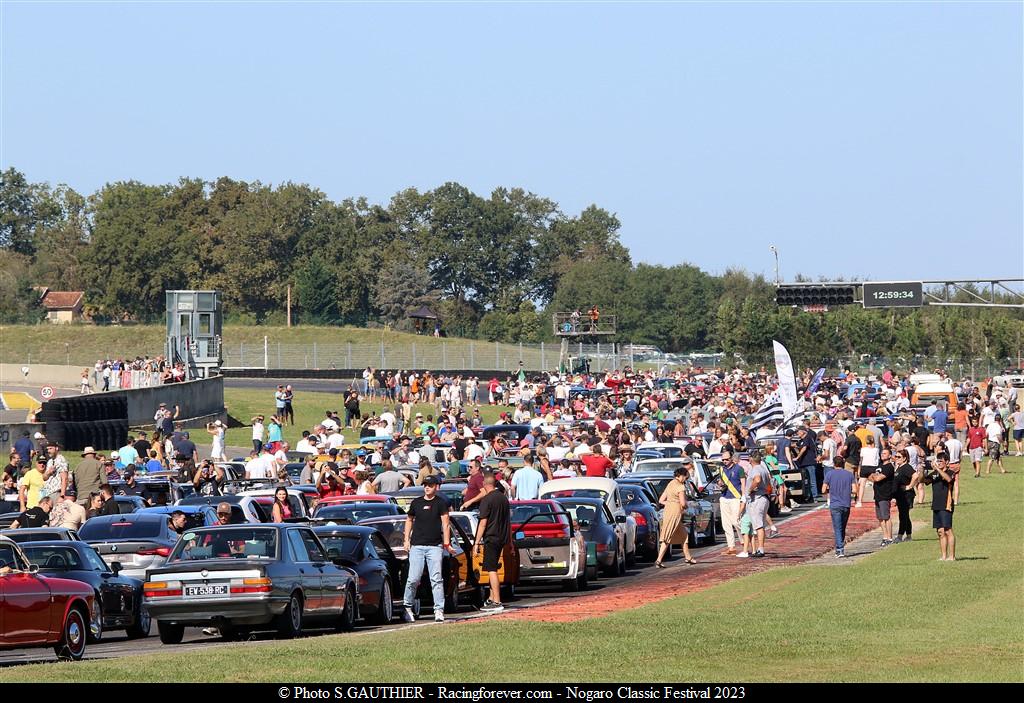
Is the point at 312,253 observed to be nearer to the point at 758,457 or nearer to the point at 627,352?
the point at 627,352

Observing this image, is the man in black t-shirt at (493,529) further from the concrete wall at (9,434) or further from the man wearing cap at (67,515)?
the concrete wall at (9,434)

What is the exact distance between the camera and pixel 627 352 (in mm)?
106000

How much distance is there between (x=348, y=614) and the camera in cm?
1889

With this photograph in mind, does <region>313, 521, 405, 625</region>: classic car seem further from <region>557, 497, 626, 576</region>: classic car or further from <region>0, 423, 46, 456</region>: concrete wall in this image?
<region>0, 423, 46, 456</region>: concrete wall

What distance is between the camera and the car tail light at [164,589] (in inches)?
694

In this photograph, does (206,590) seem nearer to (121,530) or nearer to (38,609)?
(38,609)

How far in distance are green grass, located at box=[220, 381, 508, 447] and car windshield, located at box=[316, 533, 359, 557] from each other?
3480 centimetres

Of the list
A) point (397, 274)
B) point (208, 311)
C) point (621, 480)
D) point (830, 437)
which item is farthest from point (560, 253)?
point (621, 480)

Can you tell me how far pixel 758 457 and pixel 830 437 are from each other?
1607 cm

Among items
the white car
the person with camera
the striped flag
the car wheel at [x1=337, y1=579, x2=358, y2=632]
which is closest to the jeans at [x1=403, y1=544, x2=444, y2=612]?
the car wheel at [x1=337, y1=579, x2=358, y2=632]

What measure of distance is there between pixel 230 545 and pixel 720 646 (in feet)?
17.2

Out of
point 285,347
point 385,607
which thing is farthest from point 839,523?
point 285,347

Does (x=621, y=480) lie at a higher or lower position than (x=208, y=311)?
lower

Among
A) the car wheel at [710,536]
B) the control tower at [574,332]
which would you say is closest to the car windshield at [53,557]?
the car wheel at [710,536]
